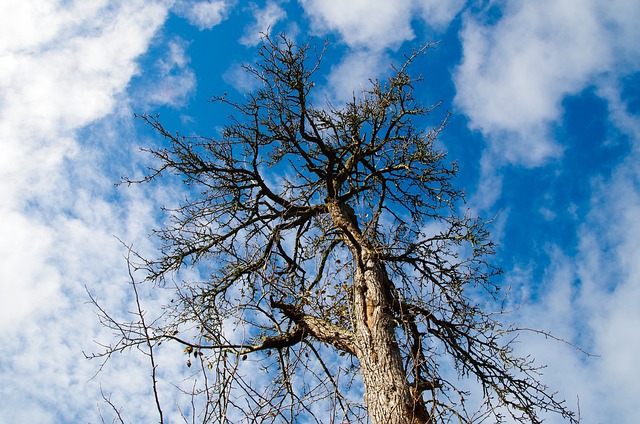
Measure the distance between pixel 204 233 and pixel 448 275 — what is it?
2976mm

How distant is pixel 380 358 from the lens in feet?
12.3

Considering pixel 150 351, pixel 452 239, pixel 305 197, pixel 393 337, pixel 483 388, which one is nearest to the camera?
pixel 150 351

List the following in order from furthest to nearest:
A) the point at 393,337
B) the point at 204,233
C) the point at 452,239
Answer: the point at 204,233, the point at 452,239, the point at 393,337

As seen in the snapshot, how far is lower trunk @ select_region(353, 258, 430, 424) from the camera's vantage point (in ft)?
11.2

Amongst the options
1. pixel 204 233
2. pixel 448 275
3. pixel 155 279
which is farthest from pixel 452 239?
pixel 155 279

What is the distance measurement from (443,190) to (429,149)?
0.64 metres

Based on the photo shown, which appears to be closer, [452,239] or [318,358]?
[318,358]

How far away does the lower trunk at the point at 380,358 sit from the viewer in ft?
11.2

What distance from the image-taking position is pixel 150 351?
7.42 feet

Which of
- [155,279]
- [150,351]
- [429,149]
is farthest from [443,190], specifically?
[150,351]

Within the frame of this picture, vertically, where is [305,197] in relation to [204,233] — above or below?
above

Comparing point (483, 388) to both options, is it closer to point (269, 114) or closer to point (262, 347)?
point (262, 347)

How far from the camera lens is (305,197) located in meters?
6.57

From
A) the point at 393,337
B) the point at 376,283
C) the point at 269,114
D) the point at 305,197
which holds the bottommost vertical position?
the point at 393,337
